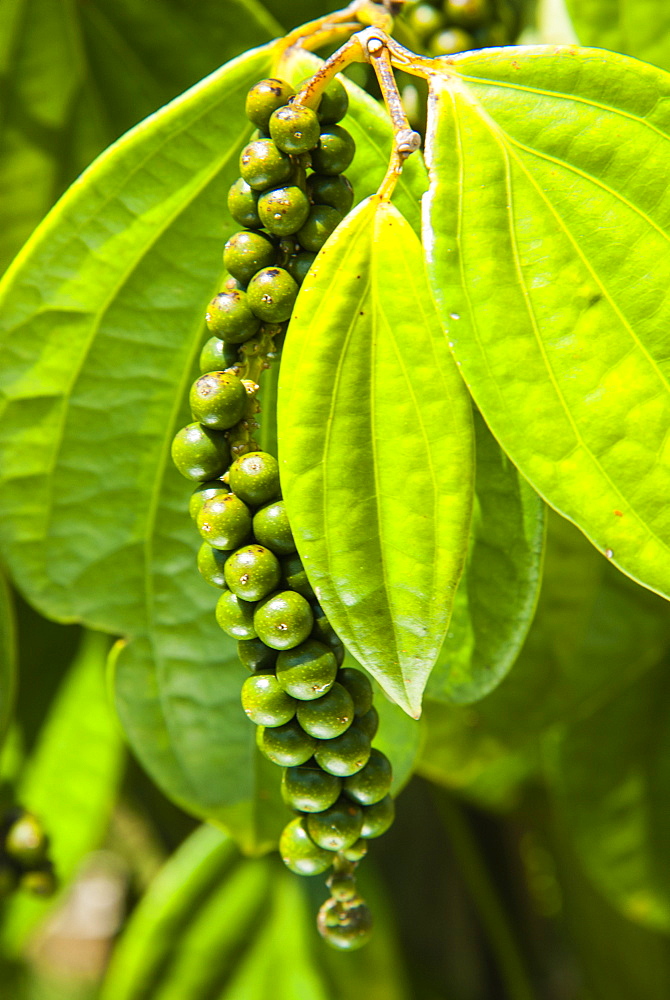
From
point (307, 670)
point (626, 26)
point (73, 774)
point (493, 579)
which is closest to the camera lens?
point (307, 670)

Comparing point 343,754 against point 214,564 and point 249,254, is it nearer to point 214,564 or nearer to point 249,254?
→ point 214,564

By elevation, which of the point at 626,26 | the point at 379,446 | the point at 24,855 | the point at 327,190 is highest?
the point at 626,26

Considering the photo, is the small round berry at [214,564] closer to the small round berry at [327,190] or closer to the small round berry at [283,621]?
the small round berry at [283,621]

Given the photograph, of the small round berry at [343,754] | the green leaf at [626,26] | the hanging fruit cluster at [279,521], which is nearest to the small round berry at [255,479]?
the hanging fruit cluster at [279,521]

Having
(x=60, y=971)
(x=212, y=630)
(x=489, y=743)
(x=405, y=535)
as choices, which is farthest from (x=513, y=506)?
(x=60, y=971)

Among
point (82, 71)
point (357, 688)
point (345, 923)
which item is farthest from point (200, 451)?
point (82, 71)

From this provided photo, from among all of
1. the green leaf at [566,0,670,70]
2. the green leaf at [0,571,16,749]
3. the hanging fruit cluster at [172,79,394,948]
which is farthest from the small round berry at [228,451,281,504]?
the green leaf at [566,0,670,70]

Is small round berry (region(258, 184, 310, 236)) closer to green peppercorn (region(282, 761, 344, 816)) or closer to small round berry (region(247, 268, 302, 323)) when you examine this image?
small round berry (region(247, 268, 302, 323))

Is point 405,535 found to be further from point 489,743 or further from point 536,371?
point 489,743
